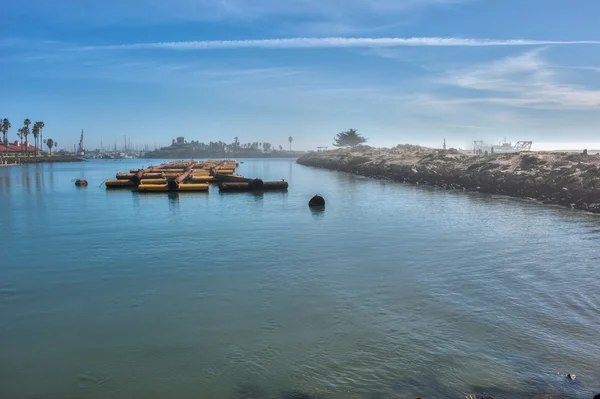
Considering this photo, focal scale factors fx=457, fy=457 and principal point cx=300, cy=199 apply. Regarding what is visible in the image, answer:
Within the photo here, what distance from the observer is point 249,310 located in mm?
13352

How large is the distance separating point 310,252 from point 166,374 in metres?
12.0

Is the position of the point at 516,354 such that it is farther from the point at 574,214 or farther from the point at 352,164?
the point at 352,164

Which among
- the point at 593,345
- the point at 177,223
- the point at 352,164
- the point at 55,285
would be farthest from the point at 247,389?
the point at 352,164

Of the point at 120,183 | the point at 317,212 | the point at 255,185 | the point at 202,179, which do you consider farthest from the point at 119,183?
the point at 317,212

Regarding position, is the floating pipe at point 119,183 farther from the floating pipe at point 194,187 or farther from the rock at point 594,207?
the rock at point 594,207

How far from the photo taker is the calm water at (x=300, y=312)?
9367 millimetres

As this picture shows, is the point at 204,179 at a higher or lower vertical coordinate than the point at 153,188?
higher

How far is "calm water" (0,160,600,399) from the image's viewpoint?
9367 millimetres

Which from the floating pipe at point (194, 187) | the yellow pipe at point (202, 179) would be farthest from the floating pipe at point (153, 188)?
the yellow pipe at point (202, 179)

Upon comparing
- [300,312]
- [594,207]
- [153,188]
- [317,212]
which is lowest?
[300,312]

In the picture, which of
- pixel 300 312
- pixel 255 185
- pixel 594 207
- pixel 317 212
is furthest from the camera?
pixel 255 185

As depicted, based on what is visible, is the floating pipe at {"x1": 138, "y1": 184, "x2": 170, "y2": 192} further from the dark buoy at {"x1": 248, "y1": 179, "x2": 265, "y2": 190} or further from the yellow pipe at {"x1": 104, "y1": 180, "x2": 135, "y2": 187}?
the yellow pipe at {"x1": 104, "y1": 180, "x2": 135, "y2": 187}

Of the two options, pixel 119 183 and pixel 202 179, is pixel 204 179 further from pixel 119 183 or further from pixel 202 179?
pixel 119 183

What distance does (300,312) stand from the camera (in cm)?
1312
